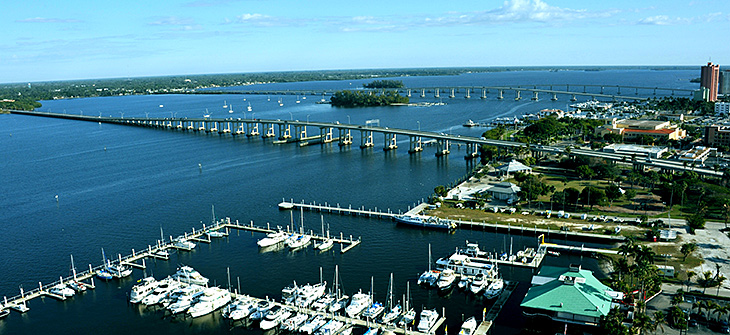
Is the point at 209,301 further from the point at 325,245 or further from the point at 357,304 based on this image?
the point at 325,245

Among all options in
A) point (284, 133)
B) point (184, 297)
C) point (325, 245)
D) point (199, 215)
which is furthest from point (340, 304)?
point (284, 133)

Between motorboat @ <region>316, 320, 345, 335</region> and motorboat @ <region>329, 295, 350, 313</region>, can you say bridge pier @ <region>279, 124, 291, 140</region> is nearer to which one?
motorboat @ <region>329, 295, 350, 313</region>

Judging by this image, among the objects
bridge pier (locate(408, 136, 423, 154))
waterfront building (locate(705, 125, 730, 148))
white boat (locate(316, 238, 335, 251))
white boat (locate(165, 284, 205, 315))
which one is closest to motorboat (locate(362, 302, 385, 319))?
white boat (locate(165, 284, 205, 315))

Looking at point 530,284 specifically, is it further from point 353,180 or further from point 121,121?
point 121,121

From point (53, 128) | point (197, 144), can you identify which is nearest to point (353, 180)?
point (197, 144)

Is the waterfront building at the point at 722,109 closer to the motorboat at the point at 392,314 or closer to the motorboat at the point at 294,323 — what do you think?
the motorboat at the point at 392,314
